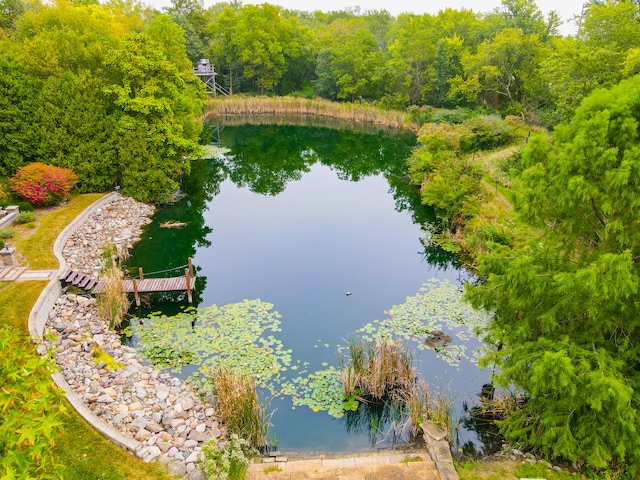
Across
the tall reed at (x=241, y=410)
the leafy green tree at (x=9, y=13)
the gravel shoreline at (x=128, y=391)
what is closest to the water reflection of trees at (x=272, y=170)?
the gravel shoreline at (x=128, y=391)

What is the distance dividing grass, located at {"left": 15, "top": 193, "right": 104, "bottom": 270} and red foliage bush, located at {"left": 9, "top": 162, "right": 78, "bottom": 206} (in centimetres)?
58

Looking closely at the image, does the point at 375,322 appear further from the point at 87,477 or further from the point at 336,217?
the point at 336,217

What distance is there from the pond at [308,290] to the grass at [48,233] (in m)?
2.83

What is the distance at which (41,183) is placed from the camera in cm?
1870

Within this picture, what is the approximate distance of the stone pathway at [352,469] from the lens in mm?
8094

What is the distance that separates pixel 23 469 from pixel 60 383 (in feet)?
22.8

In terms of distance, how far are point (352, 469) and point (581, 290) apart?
197 inches

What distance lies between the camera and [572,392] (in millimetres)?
6828

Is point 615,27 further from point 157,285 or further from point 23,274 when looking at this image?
point 23,274

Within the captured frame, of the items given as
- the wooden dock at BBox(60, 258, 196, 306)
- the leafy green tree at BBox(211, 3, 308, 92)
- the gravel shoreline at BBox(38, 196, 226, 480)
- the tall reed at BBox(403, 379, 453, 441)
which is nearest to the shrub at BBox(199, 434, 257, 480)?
the gravel shoreline at BBox(38, 196, 226, 480)

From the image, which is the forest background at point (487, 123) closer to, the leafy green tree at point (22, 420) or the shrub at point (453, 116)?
the shrub at point (453, 116)

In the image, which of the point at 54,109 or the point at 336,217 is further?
the point at 336,217

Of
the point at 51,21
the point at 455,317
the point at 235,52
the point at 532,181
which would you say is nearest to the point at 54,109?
the point at 51,21

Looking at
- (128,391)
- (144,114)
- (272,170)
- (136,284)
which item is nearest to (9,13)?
(144,114)
